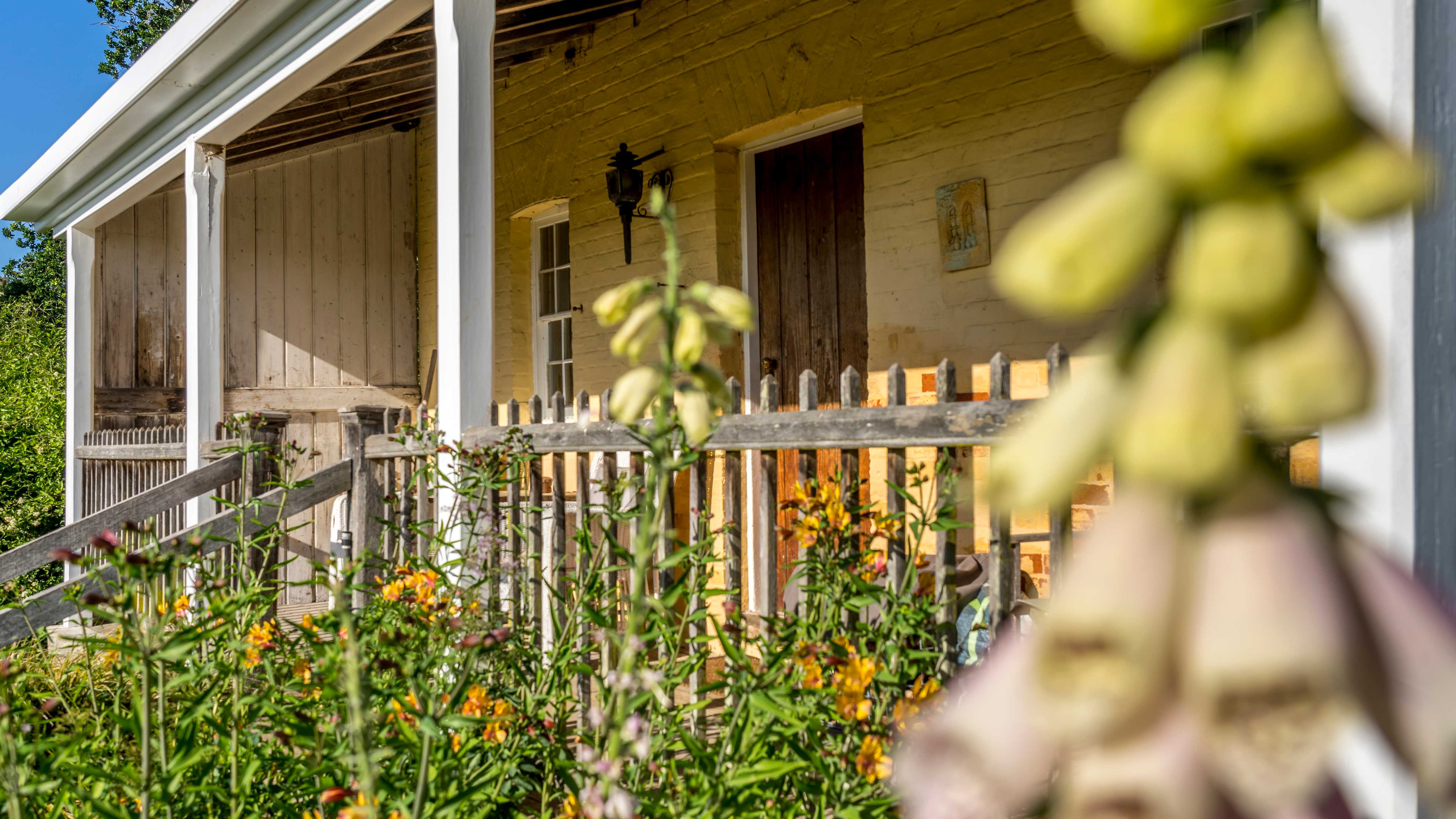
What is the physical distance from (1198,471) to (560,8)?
675 cm

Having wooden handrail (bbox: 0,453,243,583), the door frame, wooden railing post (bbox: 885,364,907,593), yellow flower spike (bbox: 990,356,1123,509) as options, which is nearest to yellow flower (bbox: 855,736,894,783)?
wooden railing post (bbox: 885,364,907,593)

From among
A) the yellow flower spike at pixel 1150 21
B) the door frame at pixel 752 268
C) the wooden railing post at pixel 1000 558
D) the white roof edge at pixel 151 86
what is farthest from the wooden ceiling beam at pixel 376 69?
the yellow flower spike at pixel 1150 21

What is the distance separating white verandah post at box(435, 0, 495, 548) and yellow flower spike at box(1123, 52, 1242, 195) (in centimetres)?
357

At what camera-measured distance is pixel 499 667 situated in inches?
85.1

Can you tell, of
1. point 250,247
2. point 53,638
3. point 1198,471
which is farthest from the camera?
point 250,247

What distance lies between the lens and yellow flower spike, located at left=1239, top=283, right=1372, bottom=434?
24 centimetres

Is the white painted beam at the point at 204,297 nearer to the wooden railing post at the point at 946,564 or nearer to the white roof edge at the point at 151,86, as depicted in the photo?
the white roof edge at the point at 151,86

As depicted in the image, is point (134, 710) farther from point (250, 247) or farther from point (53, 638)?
point (250, 247)

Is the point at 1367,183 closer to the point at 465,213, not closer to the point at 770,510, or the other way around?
the point at 770,510

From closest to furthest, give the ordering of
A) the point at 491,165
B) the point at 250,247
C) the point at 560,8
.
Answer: the point at 491,165 → the point at 560,8 → the point at 250,247

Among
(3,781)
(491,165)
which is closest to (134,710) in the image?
(3,781)

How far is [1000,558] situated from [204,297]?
5322mm

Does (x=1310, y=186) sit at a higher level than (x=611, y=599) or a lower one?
higher

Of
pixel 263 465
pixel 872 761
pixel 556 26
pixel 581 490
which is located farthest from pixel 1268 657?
pixel 556 26
